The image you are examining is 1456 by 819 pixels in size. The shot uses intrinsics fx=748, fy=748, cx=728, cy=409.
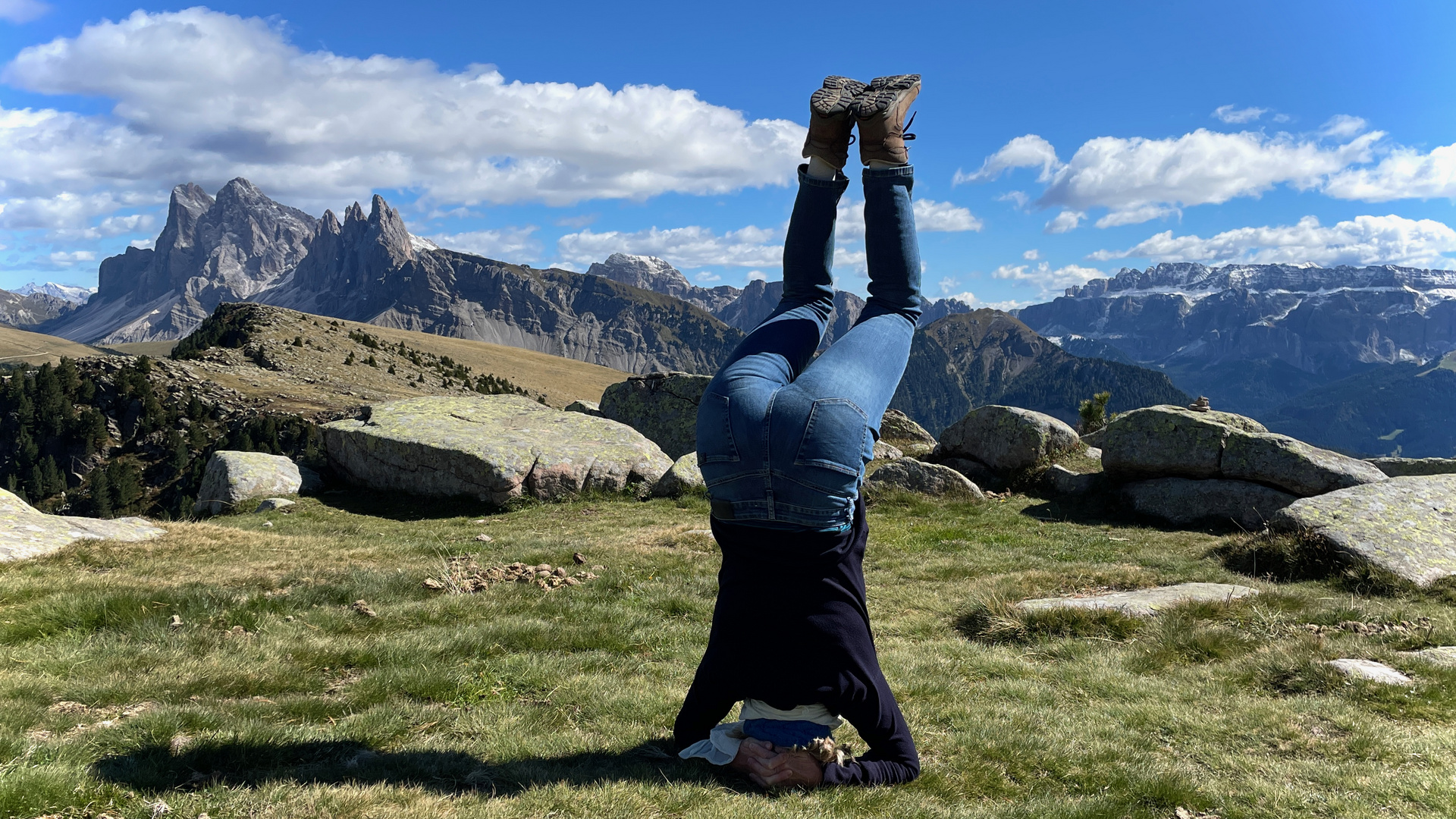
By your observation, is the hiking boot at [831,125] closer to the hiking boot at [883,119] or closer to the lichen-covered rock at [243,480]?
the hiking boot at [883,119]

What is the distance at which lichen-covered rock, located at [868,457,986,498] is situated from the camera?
23.2m

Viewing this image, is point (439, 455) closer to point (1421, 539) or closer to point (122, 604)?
point (122, 604)

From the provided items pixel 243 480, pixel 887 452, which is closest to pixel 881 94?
pixel 243 480

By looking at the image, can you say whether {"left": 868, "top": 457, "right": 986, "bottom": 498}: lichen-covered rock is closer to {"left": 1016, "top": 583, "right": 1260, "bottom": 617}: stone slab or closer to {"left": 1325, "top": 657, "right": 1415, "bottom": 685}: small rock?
{"left": 1016, "top": 583, "right": 1260, "bottom": 617}: stone slab

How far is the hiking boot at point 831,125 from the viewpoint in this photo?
480cm

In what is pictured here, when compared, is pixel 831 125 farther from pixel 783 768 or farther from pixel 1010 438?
pixel 1010 438

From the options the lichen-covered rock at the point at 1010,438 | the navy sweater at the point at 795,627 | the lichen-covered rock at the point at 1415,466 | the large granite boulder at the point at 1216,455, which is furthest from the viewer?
the lichen-covered rock at the point at 1415,466

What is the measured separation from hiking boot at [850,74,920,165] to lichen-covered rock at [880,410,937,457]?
30305mm

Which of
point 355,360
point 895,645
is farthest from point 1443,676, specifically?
point 355,360

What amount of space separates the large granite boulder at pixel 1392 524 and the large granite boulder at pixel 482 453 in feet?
56.5

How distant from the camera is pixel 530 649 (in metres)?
7.53

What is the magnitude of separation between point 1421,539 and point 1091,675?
10.2 m

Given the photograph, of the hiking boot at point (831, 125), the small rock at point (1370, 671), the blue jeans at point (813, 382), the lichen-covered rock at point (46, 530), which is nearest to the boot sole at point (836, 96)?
the hiking boot at point (831, 125)

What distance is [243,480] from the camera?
2325cm
